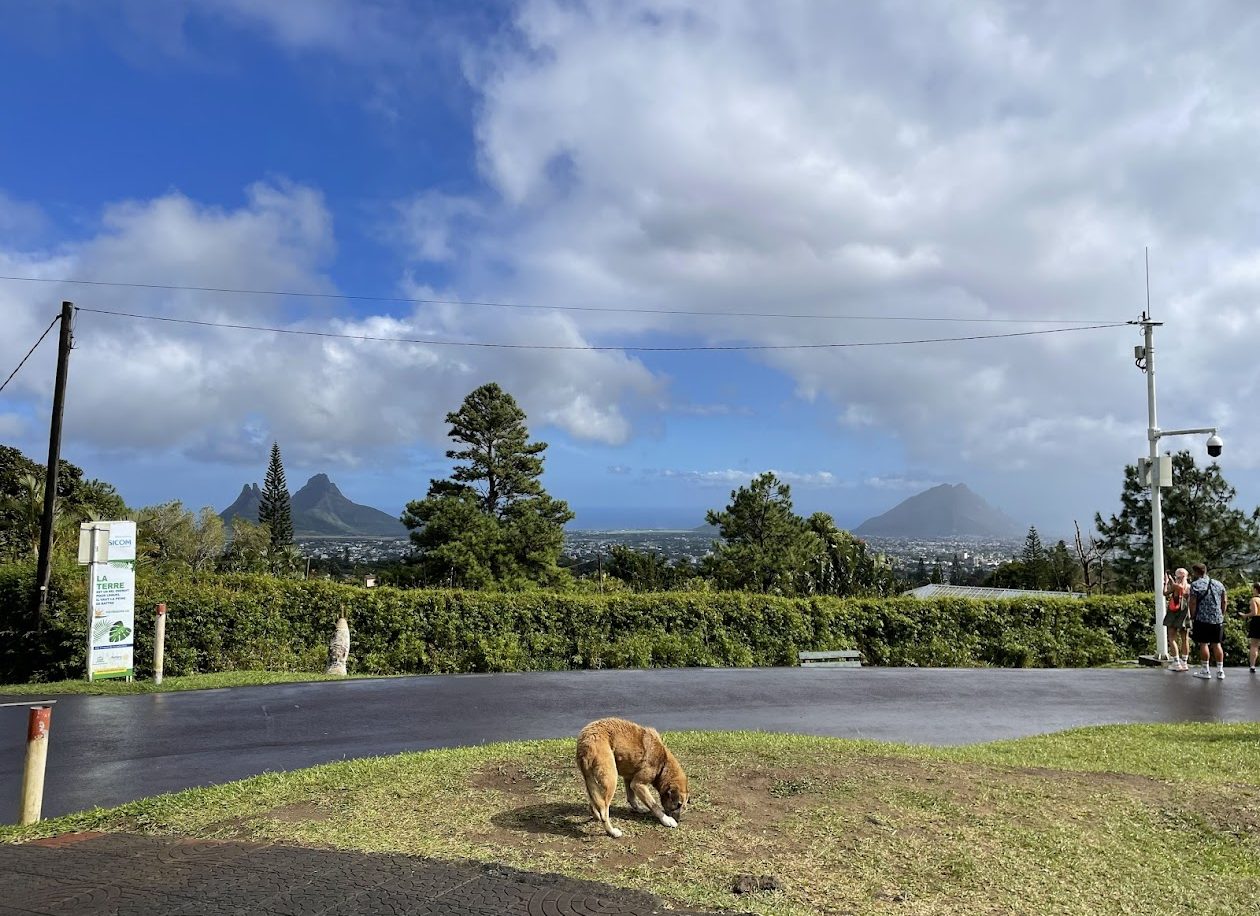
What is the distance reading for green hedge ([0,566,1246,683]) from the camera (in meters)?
16.9

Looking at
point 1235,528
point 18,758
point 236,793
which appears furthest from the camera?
point 1235,528

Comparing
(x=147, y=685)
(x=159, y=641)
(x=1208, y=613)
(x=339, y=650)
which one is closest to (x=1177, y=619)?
(x=1208, y=613)

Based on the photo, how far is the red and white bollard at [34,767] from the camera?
6289 millimetres

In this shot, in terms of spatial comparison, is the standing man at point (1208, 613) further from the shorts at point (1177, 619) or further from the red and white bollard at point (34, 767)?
the red and white bollard at point (34, 767)

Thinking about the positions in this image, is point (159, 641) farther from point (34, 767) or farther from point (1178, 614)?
point (1178, 614)

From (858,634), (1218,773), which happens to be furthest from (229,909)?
Answer: (858,634)

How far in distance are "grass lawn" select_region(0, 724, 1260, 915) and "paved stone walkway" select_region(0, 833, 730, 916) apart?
221mm

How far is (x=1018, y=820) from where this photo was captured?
561 centimetres

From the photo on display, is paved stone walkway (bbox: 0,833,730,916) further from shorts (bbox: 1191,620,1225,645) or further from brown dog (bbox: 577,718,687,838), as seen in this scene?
shorts (bbox: 1191,620,1225,645)

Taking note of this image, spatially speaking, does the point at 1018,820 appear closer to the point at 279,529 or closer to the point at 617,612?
the point at 617,612

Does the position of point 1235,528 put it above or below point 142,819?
above

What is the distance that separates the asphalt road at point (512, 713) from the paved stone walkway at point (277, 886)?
228 cm

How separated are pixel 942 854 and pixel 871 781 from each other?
1.42 meters

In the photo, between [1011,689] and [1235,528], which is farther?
[1235,528]
